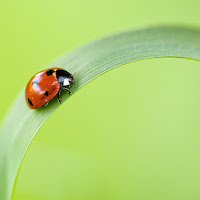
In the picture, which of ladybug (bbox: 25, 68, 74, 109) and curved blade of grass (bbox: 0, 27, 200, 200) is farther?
ladybug (bbox: 25, 68, 74, 109)

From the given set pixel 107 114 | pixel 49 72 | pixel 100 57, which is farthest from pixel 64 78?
pixel 107 114

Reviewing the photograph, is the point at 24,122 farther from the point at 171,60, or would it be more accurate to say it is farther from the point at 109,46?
the point at 171,60

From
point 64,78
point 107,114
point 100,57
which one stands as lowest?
point 100,57

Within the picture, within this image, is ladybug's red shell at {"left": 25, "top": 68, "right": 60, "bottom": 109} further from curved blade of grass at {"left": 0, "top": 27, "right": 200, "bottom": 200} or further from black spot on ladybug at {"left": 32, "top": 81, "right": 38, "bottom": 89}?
curved blade of grass at {"left": 0, "top": 27, "right": 200, "bottom": 200}

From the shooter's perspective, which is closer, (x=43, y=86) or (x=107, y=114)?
(x=43, y=86)

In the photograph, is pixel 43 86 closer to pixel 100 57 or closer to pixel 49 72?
pixel 49 72

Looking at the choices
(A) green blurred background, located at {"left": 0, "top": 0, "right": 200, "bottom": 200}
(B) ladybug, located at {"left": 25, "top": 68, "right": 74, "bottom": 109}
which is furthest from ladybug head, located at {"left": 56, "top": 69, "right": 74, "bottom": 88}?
(A) green blurred background, located at {"left": 0, "top": 0, "right": 200, "bottom": 200}

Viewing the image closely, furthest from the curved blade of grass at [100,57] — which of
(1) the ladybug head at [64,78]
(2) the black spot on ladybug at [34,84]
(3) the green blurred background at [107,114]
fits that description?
(3) the green blurred background at [107,114]
